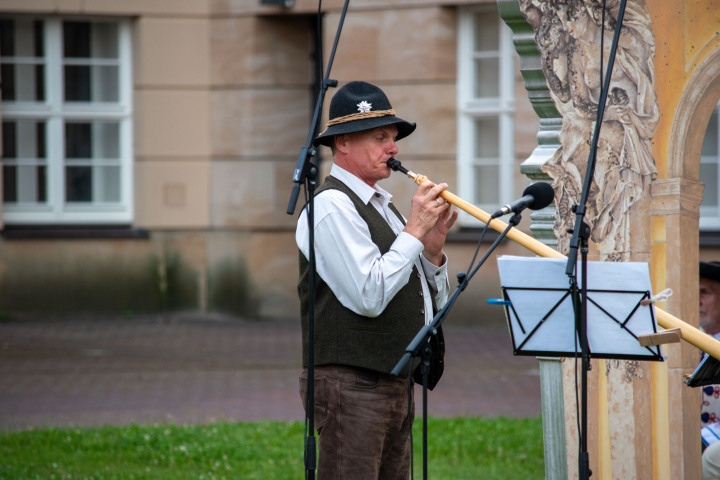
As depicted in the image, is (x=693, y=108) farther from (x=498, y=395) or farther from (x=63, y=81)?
(x=63, y=81)

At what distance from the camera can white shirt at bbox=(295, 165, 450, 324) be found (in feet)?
11.0

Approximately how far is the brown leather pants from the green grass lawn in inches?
80.1

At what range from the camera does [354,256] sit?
3375mm

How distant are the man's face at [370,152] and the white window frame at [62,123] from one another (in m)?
8.45

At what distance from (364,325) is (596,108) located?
1.52m

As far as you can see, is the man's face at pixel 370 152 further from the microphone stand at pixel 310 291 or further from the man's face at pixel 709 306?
the man's face at pixel 709 306

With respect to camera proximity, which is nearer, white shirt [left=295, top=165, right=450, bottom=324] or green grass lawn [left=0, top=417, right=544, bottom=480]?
white shirt [left=295, top=165, right=450, bottom=324]

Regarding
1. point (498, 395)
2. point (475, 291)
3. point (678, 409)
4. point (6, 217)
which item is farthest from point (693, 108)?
point (6, 217)

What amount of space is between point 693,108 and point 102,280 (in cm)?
855

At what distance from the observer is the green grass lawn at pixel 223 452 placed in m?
5.55

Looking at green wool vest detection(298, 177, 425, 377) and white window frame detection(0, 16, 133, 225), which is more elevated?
white window frame detection(0, 16, 133, 225)

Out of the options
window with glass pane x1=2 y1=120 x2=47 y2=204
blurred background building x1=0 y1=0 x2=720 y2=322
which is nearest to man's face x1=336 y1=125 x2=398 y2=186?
blurred background building x1=0 y1=0 x2=720 y2=322

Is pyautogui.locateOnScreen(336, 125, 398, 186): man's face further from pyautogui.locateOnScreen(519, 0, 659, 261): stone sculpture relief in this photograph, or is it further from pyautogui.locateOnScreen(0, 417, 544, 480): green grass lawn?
pyautogui.locateOnScreen(0, 417, 544, 480): green grass lawn

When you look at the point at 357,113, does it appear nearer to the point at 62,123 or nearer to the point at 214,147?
the point at 214,147
